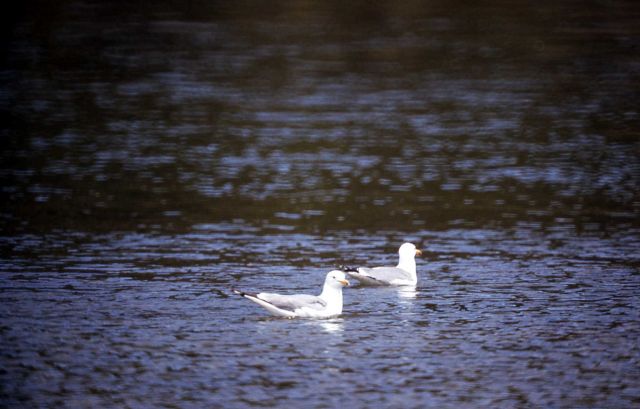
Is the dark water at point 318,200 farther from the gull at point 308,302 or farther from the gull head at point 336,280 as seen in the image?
the gull head at point 336,280

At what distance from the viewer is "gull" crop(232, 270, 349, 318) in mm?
16688

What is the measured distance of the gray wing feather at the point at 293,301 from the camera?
54.7 feet

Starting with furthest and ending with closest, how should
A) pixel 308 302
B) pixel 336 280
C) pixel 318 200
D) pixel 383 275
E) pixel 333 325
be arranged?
pixel 318 200 → pixel 383 275 → pixel 336 280 → pixel 308 302 → pixel 333 325

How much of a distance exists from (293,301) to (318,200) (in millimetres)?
9984

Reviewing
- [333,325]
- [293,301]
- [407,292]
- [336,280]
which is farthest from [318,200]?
[333,325]

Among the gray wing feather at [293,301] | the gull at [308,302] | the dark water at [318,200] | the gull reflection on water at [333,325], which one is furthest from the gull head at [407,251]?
the gray wing feather at [293,301]

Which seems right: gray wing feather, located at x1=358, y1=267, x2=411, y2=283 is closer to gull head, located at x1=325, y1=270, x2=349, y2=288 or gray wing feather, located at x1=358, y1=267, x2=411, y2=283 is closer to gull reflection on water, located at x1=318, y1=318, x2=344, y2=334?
gull head, located at x1=325, y1=270, x2=349, y2=288

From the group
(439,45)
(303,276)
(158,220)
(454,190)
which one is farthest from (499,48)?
(303,276)

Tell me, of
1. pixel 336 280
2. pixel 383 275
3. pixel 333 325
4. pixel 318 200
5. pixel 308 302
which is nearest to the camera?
pixel 333 325

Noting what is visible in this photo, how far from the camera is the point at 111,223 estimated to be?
2444 cm

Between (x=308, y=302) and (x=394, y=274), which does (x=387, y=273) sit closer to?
(x=394, y=274)

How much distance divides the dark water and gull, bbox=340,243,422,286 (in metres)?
0.26

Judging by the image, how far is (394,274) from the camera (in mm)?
19203

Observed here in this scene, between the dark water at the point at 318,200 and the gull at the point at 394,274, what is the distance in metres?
0.26
